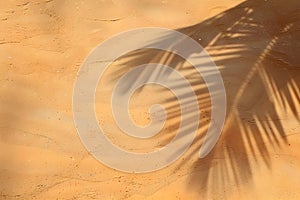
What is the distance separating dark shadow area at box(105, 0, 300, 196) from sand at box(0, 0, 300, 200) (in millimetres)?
11

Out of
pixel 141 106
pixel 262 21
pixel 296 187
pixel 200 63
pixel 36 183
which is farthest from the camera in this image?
pixel 262 21

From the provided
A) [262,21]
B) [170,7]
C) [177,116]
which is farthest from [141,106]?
[262,21]

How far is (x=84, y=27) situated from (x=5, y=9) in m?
0.91

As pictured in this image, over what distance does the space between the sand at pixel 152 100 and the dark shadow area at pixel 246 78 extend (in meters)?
0.01

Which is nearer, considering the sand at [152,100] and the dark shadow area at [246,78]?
the sand at [152,100]

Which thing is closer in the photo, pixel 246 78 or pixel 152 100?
pixel 152 100

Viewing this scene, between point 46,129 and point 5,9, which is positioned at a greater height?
point 5,9

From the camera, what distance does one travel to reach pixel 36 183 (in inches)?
149

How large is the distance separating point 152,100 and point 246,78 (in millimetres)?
1062

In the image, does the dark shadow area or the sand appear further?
the dark shadow area

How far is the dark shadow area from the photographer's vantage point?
4.12 m

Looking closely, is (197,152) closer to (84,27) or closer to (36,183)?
(36,183)

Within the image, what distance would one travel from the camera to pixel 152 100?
4391 mm

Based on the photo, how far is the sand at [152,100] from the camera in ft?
12.8
